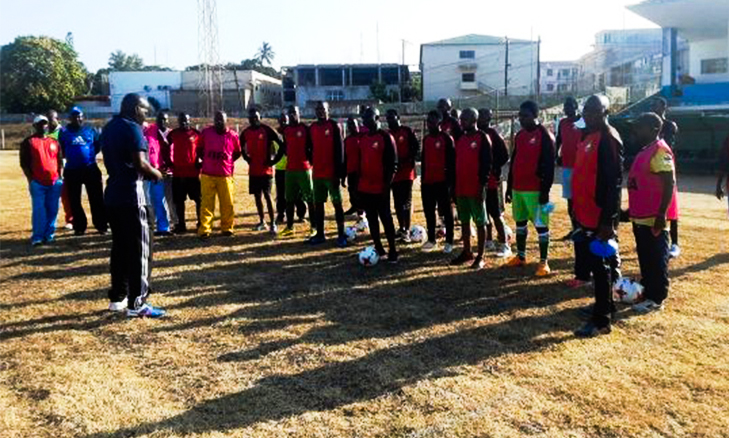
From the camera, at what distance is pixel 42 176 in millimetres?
10438

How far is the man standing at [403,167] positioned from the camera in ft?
32.8

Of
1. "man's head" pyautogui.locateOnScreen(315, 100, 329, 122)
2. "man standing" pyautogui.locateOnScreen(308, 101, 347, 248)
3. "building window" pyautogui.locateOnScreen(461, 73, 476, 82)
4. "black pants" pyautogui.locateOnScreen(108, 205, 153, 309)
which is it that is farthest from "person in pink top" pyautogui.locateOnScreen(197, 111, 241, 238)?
"building window" pyautogui.locateOnScreen(461, 73, 476, 82)

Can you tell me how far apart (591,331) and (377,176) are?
149 inches

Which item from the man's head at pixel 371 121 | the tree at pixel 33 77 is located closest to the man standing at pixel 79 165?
the man's head at pixel 371 121

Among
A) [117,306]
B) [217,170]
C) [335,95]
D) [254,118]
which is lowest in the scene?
[117,306]

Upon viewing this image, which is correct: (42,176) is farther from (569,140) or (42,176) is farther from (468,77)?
(468,77)

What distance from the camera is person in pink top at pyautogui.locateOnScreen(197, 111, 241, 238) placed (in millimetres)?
10719

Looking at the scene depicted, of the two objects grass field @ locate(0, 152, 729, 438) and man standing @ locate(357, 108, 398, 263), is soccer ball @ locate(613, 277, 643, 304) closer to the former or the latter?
grass field @ locate(0, 152, 729, 438)

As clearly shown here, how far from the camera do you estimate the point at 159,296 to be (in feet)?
24.3

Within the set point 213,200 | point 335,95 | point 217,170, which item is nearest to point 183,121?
point 217,170

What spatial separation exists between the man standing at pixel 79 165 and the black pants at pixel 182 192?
1.20 m

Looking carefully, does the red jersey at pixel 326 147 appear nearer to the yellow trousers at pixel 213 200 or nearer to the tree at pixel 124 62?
the yellow trousers at pixel 213 200

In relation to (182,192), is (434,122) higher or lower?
higher

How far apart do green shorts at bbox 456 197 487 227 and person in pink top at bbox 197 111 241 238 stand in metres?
4.16
